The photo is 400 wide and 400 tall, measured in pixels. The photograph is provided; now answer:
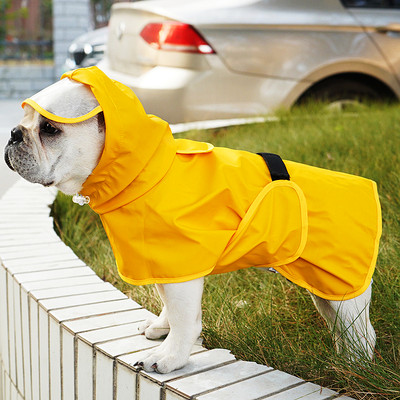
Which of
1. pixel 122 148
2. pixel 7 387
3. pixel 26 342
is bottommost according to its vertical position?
pixel 7 387

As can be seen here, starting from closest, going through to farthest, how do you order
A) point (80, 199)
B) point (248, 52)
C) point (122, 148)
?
point (122, 148)
point (80, 199)
point (248, 52)

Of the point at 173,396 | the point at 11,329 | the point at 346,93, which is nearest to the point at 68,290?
the point at 11,329

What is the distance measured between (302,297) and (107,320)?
697mm

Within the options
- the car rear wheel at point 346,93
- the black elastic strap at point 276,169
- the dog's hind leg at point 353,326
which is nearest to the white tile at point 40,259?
the black elastic strap at point 276,169

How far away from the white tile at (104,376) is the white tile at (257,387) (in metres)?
0.34

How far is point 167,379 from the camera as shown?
5.58ft

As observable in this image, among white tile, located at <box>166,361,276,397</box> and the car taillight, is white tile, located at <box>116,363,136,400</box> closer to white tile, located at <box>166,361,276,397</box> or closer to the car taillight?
white tile, located at <box>166,361,276,397</box>

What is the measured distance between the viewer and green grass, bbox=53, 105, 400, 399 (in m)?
1.78

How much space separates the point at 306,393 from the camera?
163 cm

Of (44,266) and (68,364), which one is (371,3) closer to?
(44,266)

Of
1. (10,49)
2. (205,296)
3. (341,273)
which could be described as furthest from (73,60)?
(10,49)

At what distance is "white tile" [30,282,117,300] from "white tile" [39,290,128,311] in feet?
0.08

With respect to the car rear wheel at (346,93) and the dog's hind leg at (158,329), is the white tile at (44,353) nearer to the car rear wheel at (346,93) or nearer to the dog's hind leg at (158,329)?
the dog's hind leg at (158,329)

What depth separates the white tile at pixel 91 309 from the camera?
6.78 feet
